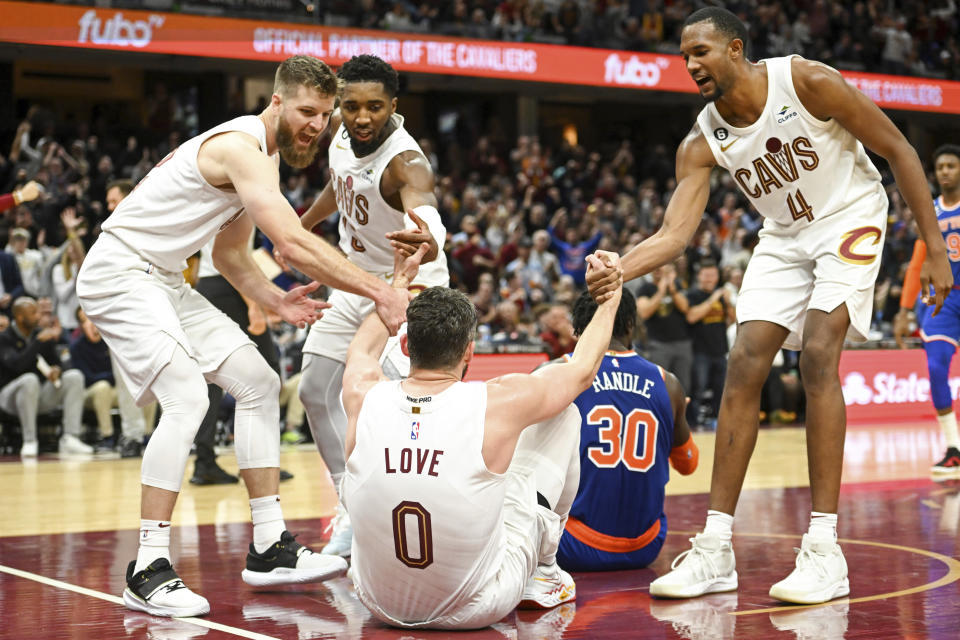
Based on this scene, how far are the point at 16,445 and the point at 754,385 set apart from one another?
8.62 meters

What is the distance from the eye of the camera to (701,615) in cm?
395

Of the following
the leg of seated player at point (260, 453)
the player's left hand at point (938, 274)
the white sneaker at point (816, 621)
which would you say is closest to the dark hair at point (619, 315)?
the player's left hand at point (938, 274)

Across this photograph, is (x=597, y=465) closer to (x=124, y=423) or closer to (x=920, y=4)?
(x=124, y=423)

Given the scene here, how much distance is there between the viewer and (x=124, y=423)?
1045cm

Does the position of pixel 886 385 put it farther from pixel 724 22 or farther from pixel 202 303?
pixel 202 303

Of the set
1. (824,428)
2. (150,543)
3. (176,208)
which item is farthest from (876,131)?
(150,543)

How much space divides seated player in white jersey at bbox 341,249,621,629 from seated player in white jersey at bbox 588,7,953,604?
2.77 feet

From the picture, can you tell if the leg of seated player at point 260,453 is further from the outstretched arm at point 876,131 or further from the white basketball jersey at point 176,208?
the outstretched arm at point 876,131

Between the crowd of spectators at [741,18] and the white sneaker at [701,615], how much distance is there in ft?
50.5

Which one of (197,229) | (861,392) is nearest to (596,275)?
(197,229)

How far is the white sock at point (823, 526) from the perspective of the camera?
14.0ft

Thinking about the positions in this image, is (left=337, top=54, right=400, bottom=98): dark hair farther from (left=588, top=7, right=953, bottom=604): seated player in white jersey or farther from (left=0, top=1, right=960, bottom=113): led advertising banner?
(left=0, top=1, right=960, bottom=113): led advertising banner

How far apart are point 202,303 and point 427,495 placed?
167 cm

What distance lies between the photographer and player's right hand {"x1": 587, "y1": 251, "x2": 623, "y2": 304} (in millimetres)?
4074
